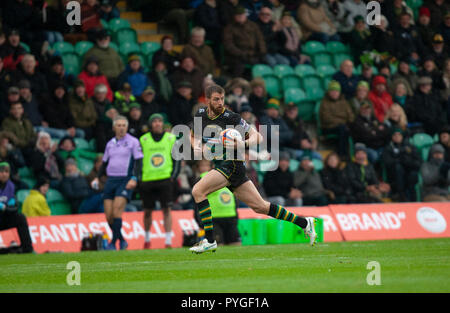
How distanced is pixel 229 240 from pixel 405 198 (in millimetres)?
6497

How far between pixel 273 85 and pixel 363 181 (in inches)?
167

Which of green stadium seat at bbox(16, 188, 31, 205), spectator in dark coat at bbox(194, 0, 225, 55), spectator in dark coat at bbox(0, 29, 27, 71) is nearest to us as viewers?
green stadium seat at bbox(16, 188, 31, 205)

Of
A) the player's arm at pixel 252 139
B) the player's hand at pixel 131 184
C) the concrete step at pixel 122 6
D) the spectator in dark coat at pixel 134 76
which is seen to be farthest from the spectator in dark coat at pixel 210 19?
the player's arm at pixel 252 139

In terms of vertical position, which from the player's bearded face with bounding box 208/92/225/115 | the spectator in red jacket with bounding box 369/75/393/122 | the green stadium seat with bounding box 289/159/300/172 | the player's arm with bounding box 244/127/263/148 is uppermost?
the spectator in red jacket with bounding box 369/75/393/122

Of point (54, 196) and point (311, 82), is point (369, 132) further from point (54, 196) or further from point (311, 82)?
point (54, 196)

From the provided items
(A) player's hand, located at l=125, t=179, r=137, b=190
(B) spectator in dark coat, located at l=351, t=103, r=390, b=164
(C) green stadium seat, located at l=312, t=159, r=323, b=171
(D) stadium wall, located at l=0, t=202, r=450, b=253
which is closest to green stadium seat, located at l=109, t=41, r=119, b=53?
(D) stadium wall, located at l=0, t=202, r=450, b=253

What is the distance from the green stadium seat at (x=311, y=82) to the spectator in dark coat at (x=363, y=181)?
2.91m

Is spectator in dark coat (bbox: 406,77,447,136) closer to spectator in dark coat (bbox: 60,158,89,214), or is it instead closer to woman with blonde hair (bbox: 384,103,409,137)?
woman with blonde hair (bbox: 384,103,409,137)

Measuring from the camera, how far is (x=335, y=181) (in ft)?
68.9

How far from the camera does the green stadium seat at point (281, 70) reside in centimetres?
2384

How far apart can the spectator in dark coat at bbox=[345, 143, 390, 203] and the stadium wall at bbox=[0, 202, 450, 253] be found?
6.39 feet

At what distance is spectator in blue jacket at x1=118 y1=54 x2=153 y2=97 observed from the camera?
20703 mm

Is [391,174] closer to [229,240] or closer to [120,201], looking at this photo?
[229,240]

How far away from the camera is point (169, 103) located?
2089cm
